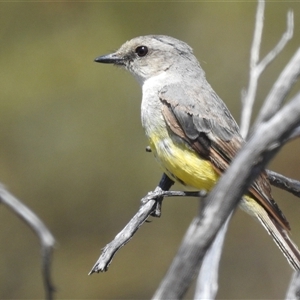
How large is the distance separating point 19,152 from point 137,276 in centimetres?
225

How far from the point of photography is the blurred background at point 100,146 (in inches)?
299

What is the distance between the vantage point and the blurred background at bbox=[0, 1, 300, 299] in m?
7.58

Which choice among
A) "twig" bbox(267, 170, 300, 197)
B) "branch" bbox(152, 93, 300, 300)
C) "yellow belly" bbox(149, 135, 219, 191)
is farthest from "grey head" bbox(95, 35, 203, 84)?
"branch" bbox(152, 93, 300, 300)

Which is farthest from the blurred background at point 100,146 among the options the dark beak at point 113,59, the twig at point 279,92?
the twig at point 279,92

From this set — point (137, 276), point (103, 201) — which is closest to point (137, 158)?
point (103, 201)

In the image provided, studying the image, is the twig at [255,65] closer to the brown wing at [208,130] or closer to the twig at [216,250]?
the twig at [216,250]

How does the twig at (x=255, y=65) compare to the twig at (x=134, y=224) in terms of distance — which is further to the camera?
the twig at (x=255, y=65)

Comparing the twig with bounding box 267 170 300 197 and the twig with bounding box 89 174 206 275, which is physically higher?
the twig with bounding box 267 170 300 197

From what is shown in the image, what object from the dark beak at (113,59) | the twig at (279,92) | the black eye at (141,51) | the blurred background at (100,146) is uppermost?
the twig at (279,92)

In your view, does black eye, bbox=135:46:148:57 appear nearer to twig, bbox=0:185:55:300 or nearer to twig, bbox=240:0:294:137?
twig, bbox=240:0:294:137

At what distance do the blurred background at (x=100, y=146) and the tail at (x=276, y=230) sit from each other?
10.8 feet

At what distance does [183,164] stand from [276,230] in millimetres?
717

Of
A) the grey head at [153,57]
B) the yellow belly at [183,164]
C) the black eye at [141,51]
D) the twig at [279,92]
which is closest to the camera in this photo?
the twig at [279,92]

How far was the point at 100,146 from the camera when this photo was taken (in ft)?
27.0
